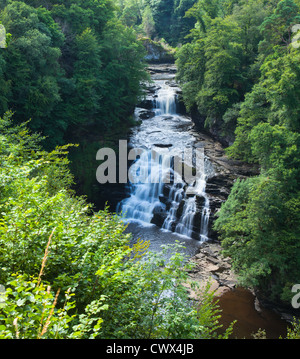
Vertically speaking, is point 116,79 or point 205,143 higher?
point 116,79

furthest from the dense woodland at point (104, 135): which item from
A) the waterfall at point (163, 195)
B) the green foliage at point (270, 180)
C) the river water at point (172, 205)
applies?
the waterfall at point (163, 195)

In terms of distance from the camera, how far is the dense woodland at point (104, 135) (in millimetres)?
4469

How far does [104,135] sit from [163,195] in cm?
913

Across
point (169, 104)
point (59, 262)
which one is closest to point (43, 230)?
point (59, 262)

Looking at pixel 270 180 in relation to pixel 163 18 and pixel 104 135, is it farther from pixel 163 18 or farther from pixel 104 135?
pixel 163 18

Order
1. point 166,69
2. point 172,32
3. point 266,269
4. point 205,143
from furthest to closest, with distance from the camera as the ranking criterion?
point 172,32
point 166,69
point 205,143
point 266,269

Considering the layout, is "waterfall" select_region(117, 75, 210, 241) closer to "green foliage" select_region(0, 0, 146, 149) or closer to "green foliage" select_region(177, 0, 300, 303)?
"green foliage" select_region(177, 0, 300, 303)

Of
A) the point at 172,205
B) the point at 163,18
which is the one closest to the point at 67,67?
the point at 172,205

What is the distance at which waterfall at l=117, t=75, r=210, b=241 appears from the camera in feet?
67.1

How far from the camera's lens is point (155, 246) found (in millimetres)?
18953

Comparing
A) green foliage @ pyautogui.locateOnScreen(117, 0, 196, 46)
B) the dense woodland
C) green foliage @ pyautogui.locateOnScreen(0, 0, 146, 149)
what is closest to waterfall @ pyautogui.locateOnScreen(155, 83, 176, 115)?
the dense woodland
